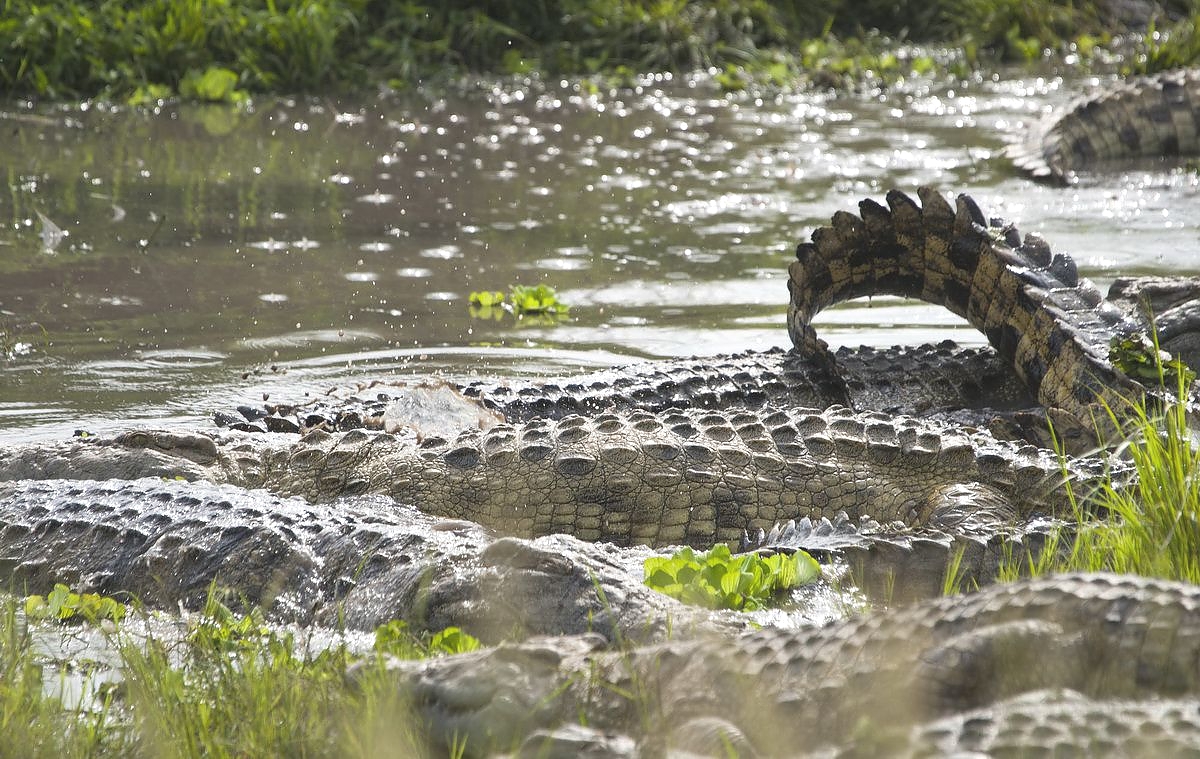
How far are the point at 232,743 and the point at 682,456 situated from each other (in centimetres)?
184

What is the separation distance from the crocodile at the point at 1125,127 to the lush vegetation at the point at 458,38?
2191 mm

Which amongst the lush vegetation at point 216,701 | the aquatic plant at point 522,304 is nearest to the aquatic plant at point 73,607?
the lush vegetation at point 216,701

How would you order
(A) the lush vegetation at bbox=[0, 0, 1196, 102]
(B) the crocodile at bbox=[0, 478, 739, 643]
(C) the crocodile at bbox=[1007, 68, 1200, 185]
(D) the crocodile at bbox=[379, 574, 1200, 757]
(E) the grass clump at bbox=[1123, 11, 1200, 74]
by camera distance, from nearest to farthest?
1. (D) the crocodile at bbox=[379, 574, 1200, 757]
2. (B) the crocodile at bbox=[0, 478, 739, 643]
3. (C) the crocodile at bbox=[1007, 68, 1200, 185]
4. (A) the lush vegetation at bbox=[0, 0, 1196, 102]
5. (E) the grass clump at bbox=[1123, 11, 1200, 74]

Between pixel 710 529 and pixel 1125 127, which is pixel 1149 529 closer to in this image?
pixel 710 529

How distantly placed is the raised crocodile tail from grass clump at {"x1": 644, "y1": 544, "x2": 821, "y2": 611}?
1.48m

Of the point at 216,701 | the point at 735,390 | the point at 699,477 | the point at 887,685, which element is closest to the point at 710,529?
the point at 699,477

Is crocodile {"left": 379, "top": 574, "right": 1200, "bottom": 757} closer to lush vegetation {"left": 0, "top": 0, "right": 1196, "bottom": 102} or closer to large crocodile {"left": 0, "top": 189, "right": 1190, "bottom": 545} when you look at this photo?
large crocodile {"left": 0, "top": 189, "right": 1190, "bottom": 545}

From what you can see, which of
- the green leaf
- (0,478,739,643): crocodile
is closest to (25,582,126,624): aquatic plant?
(0,478,739,643): crocodile

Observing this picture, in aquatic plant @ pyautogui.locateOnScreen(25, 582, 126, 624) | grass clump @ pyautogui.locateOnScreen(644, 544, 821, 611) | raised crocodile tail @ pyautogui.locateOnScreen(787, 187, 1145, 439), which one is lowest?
aquatic plant @ pyautogui.locateOnScreen(25, 582, 126, 624)

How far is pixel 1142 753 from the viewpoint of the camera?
1.70 metres

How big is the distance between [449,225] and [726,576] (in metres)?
5.16

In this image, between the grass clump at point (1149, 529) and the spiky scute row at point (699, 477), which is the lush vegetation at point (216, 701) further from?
the grass clump at point (1149, 529)

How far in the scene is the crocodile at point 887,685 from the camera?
5.86ft

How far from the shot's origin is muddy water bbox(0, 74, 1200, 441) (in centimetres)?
583
